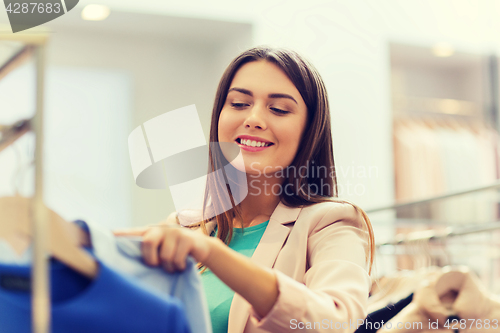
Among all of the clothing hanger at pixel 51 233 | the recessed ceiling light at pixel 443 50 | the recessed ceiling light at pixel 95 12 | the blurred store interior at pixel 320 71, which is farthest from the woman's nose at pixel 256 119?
the recessed ceiling light at pixel 443 50

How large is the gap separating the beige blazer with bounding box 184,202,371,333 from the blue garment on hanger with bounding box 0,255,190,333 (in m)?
0.18

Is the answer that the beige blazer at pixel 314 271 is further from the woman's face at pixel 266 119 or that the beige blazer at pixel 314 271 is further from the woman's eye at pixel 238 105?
the woman's eye at pixel 238 105

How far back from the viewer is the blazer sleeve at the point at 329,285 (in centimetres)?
67

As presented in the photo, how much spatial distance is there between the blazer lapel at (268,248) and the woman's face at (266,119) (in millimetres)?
107

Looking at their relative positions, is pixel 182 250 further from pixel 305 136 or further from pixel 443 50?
pixel 443 50

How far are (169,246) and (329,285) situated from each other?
1.00ft

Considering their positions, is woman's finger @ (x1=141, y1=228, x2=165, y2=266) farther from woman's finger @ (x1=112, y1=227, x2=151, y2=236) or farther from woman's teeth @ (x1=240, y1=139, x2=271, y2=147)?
woman's teeth @ (x1=240, y1=139, x2=271, y2=147)

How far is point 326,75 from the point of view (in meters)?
2.85

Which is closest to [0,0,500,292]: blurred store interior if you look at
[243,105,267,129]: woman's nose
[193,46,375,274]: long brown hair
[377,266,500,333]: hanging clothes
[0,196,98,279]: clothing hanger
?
[377,266,500,333]: hanging clothes

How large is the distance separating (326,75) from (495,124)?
159 cm

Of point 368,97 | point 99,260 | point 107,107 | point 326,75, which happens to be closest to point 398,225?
point 368,97

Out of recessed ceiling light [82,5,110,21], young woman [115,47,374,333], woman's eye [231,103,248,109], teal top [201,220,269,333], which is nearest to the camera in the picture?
young woman [115,47,374,333]

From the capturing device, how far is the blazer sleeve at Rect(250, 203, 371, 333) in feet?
2.19

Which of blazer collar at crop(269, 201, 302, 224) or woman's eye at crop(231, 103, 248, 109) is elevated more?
woman's eye at crop(231, 103, 248, 109)
